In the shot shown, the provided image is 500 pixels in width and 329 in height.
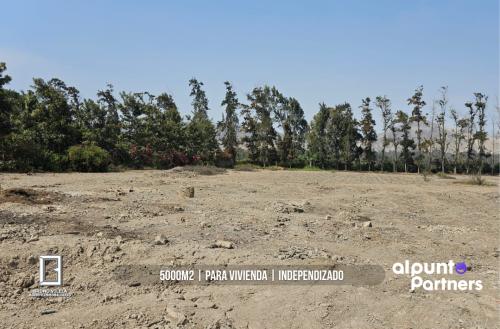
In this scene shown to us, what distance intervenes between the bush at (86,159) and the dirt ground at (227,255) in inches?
438

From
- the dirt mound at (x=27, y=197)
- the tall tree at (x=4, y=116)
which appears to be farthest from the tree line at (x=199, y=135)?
the dirt mound at (x=27, y=197)

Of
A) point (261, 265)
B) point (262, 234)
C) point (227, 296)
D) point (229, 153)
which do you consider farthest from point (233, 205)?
point (229, 153)

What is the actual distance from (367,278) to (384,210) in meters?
5.70

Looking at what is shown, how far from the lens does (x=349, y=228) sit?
7984 mm

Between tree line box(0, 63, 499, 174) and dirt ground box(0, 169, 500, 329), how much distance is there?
11.9 m

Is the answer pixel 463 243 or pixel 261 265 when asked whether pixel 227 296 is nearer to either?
pixel 261 265

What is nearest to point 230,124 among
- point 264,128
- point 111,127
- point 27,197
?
point 264,128

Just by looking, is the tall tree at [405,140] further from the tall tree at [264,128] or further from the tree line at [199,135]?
the tall tree at [264,128]

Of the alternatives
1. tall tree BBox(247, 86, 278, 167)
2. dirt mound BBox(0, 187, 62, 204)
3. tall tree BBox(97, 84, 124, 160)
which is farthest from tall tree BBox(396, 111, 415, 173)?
dirt mound BBox(0, 187, 62, 204)

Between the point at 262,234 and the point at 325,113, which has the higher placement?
the point at 325,113

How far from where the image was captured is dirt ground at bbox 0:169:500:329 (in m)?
4.48

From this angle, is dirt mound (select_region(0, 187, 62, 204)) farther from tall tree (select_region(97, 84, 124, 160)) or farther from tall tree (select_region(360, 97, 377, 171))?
tall tree (select_region(360, 97, 377, 171))

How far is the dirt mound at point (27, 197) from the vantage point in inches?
360

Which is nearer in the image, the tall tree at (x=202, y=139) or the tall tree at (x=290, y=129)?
the tall tree at (x=202, y=139)
